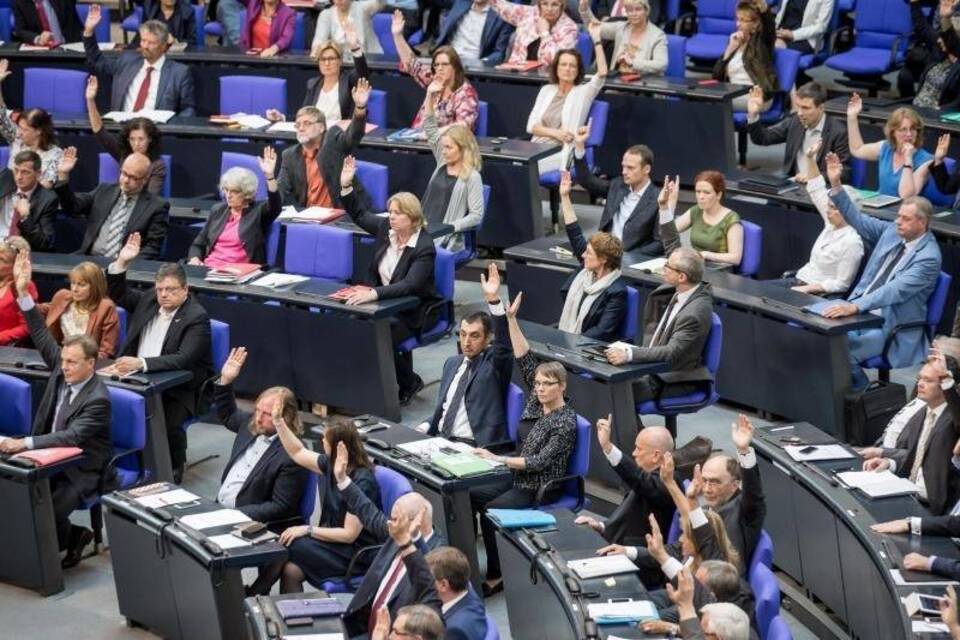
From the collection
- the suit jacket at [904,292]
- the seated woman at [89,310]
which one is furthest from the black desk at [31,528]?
the suit jacket at [904,292]

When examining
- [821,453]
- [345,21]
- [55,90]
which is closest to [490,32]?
[345,21]

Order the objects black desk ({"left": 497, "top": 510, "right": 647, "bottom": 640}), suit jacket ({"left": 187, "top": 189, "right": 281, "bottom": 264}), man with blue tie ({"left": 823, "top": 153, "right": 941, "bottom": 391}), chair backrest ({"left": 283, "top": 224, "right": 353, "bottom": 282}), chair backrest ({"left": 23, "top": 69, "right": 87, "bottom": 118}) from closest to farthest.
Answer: black desk ({"left": 497, "top": 510, "right": 647, "bottom": 640}) → man with blue tie ({"left": 823, "top": 153, "right": 941, "bottom": 391}) → chair backrest ({"left": 283, "top": 224, "right": 353, "bottom": 282}) → suit jacket ({"left": 187, "top": 189, "right": 281, "bottom": 264}) → chair backrest ({"left": 23, "top": 69, "right": 87, "bottom": 118})

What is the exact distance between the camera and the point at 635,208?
10250 millimetres

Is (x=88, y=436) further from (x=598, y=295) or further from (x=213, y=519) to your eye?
(x=598, y=295)

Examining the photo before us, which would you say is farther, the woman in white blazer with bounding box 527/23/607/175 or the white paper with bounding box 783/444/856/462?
the woman in white blazer with bounding box 527/23/607/175

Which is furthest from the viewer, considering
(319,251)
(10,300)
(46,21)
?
(46,21)

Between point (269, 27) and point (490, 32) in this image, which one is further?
point (269, 27)

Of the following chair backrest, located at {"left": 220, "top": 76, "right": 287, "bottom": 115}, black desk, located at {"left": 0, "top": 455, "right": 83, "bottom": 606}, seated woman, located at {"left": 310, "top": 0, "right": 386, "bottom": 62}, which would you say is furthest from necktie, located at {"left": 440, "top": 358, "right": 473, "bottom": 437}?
seated woman, located at {"left": 310, "top": 0, "right": 386, "bottom": 62}

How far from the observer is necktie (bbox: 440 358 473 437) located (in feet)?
28.2

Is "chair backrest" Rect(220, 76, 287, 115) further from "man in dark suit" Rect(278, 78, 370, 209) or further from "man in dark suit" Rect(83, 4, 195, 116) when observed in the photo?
"man in dark suit" Rect(278, 78, 370, 209)

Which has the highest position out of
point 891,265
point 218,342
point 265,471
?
point 891,265

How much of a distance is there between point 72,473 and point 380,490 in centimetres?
167

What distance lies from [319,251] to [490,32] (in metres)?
3.40

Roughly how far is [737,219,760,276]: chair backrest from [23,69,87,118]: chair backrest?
17.6 feet
